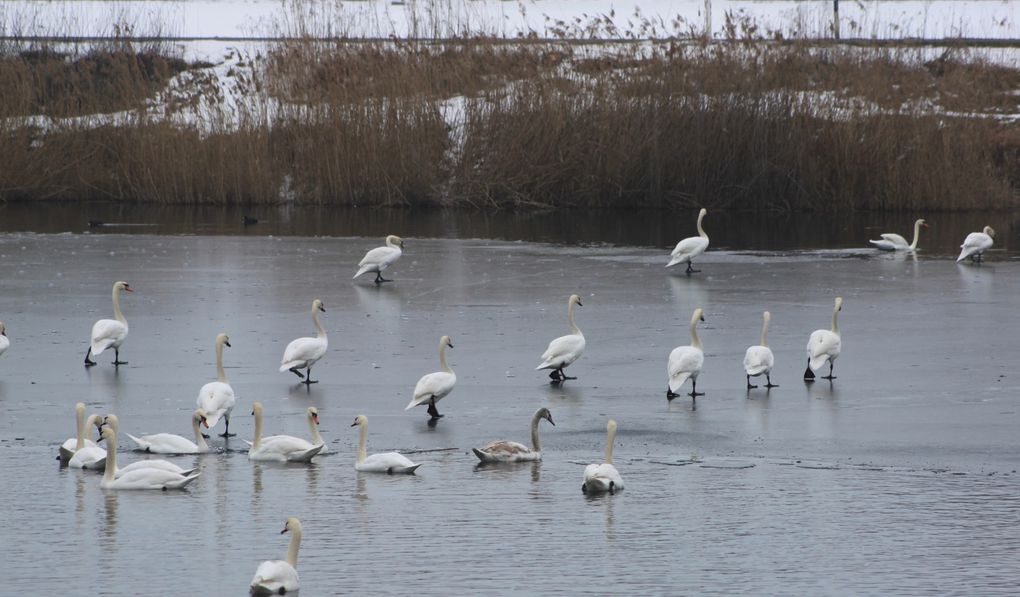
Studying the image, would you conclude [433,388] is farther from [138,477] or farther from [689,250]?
[689,250]

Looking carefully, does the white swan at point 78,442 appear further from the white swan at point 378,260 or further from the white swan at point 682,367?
the white swan at point 378,260

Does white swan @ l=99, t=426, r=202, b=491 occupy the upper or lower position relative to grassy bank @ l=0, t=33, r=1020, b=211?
Result: lower

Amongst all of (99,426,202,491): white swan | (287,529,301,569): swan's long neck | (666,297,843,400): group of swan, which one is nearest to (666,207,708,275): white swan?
(666,297,843,400): group of swan

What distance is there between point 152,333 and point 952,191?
16.9 meters

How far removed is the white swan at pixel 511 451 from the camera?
930cm

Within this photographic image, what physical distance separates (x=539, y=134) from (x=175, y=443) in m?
18.5

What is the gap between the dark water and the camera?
746 cm

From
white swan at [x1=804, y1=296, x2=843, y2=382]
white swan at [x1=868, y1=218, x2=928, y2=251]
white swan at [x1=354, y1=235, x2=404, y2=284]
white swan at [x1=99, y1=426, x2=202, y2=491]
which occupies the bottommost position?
white swan at [x1=99, y1=426, x2=202, y2=491]

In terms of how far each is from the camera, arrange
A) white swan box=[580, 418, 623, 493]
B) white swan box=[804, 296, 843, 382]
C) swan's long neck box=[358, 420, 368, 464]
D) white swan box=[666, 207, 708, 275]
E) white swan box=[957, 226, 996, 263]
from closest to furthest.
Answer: white swan box=[580, 418, 623, 493] < swan's long neck box=[358, 420, 368, 464] < white swan box=[804, 296, 843, 382] < white swan box=[666, 207, 708, 275] < white swan box=[957, 226, 996, 263]

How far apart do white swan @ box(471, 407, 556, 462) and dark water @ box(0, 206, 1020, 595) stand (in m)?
0.13

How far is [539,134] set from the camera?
27312 millimetres

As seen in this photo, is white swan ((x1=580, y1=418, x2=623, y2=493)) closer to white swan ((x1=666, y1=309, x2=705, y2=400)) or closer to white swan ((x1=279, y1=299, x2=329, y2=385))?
white swan ((x1=666, y1=309, x2=705, y2=400))

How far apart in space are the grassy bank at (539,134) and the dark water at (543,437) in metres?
8.46

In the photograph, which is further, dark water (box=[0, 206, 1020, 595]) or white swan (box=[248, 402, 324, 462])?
white swan (box=[248, 402, 324, 462])
